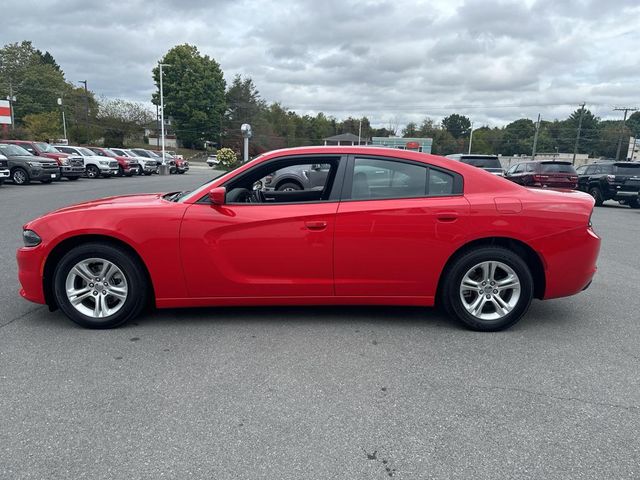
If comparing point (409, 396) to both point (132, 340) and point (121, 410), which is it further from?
point (132, 340)

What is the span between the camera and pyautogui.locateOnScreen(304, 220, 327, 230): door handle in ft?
12.4

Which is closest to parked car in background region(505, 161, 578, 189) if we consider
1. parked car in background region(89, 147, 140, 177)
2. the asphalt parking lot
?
the asphalt parking lot

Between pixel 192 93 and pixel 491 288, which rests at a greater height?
pixel 192 93

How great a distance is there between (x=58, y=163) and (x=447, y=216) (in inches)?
858

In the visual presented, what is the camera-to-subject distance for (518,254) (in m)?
4.02

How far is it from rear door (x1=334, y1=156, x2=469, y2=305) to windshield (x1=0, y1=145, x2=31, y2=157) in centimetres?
1989

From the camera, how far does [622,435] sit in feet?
8.25

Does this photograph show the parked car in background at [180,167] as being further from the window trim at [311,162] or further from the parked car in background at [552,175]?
the window trim at [311,162]

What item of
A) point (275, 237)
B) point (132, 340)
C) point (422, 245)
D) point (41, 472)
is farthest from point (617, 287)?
point (41, 472)

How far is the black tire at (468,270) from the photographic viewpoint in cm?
388

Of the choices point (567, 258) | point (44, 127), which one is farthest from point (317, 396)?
point (44, 127)

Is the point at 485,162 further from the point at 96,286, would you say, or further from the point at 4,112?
the point at 4,112

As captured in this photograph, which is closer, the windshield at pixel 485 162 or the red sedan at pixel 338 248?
the red sedan at pixel 338 248

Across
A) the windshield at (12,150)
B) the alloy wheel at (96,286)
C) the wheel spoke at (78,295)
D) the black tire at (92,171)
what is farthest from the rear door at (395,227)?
the black tire at (92,171)
